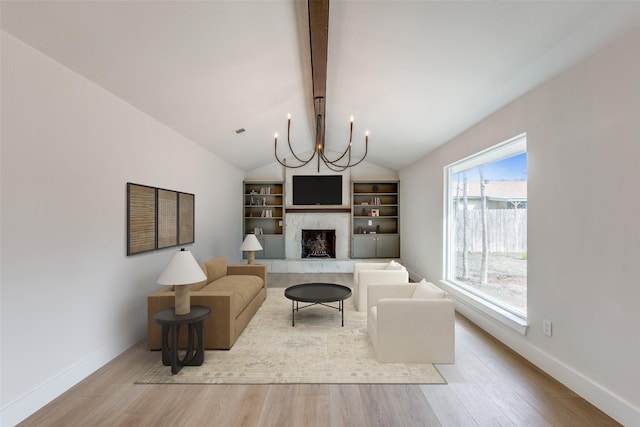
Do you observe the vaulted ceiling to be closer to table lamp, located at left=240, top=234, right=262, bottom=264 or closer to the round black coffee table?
table lamp, located at left=240, top=234, right=262, bottom=264

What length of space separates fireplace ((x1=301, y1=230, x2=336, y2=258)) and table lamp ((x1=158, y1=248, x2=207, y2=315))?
18.4 feet

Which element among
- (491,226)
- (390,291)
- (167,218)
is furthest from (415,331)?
(167,218)

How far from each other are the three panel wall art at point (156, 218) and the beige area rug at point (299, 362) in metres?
1.38

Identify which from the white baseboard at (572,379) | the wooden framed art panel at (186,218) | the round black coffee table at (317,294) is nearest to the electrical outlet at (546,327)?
the white baseboard at (572,379)

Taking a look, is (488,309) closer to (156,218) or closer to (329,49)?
(329,49)

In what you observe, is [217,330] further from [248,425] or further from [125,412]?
[248,425]

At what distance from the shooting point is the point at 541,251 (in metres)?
2.91

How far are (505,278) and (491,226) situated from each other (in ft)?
2.33

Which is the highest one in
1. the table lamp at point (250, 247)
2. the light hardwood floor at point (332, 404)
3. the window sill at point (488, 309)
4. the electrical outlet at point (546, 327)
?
the table lamp at point (250, 247)

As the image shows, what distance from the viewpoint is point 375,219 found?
8602mm

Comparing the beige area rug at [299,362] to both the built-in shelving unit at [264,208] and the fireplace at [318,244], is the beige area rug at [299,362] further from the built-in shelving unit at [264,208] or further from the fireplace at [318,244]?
the built-in shelving unit at [264,208]

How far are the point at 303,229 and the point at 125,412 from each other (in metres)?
6.30

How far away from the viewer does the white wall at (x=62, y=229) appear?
216cm

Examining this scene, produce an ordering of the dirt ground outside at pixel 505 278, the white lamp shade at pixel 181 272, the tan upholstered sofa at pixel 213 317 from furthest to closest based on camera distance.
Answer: the dirt ground outside at pixel 505 278
the tan upholstered sofa at pixel 213 317
the white lamp shade at pixel 181 272
